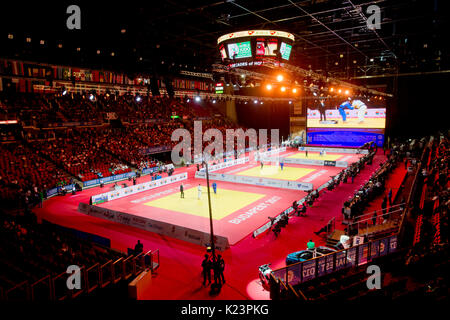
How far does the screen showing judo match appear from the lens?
4434 centimetres

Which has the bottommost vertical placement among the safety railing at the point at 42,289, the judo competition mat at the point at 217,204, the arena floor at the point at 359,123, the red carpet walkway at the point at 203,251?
the red carpet walkway at the point at 203,251

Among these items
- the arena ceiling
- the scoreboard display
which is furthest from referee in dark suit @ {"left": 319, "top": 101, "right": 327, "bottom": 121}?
the scoreboard display

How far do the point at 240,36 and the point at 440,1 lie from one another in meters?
9.11

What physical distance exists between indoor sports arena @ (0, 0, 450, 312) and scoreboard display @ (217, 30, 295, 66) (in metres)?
0.05

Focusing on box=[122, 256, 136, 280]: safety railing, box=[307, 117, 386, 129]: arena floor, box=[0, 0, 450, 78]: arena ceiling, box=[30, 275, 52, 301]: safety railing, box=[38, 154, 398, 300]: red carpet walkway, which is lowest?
box=[38, 154, 398, 300]: red carpet walkway

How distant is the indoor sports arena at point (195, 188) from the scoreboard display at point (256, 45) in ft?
0.15

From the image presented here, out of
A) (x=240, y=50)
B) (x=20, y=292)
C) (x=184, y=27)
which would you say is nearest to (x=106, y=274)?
(x=20, y=292)

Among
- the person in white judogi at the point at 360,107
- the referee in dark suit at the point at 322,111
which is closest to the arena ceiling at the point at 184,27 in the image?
the person in white judogi at the point at 360,107

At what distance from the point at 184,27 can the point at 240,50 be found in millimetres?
5095

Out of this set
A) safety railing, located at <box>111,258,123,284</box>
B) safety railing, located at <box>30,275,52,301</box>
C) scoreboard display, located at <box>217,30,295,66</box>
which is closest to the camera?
safety railing, located at <box>30,275,52,301</box>

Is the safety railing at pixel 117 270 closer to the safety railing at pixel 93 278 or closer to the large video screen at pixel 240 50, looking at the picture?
the safety railing at pixel 93 278

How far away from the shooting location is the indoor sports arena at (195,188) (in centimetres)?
900

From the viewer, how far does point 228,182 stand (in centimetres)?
2900

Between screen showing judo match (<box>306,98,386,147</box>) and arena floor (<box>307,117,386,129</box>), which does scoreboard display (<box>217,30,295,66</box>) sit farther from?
arena floor (<box>307,117,386,129</box>)
